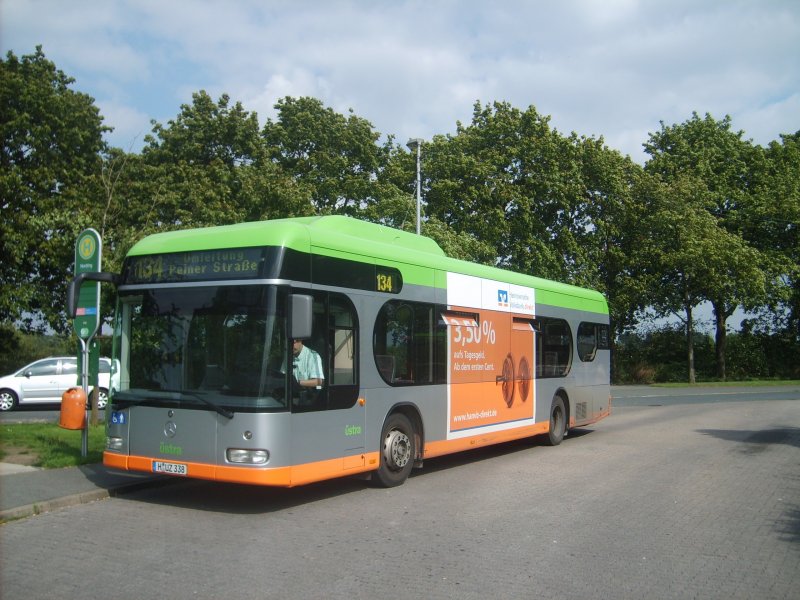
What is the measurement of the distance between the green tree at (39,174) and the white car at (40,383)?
16.0 ft

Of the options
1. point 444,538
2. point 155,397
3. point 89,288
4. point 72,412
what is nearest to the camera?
point 444,538

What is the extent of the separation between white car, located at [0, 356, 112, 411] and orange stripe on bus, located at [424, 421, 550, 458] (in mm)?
13996

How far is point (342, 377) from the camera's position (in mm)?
9055

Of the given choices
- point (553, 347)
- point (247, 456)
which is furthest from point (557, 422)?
point (247, 456)

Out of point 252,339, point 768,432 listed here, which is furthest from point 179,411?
point 768,432

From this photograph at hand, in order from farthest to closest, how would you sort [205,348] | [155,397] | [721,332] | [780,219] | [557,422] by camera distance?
[721,332] < [780,219] < [557,422] < [155,397] < [205,348]

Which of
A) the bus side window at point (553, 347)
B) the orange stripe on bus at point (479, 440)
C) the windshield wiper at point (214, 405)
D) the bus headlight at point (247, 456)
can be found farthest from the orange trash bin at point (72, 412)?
the bus side window at point (553, 347)

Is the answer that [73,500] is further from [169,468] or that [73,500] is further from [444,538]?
[444,538]

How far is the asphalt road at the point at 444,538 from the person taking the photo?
5.82m

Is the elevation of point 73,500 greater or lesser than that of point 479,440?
lesser

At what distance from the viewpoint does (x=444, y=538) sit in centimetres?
734

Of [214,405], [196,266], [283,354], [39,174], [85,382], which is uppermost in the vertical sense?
[39,174]

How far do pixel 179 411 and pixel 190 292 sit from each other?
1.35 metres

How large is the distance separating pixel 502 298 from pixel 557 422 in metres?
3.48
